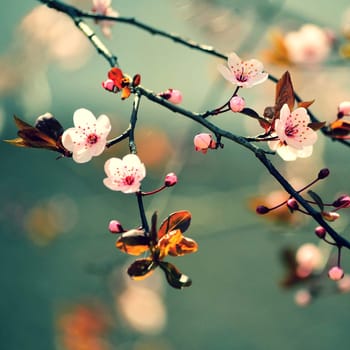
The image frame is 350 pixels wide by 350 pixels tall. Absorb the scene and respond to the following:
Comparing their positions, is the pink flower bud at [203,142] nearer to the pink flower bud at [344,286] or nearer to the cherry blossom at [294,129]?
the cherry blossom at [294,129]

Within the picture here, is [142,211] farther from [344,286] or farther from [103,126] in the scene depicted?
[344,286]

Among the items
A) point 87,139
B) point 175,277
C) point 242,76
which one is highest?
point 242,76

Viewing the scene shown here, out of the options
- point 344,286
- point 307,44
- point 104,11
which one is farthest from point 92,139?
point 307,44

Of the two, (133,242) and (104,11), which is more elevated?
(104,11)

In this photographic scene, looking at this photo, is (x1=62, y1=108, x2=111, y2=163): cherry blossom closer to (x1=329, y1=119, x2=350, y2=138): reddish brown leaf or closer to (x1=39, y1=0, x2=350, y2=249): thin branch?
(x1=39, y1=0, x2=350, y2=249): thin branch

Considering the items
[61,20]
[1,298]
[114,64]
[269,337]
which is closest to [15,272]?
[1,298]

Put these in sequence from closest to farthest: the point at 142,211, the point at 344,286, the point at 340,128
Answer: the point at 142,211 → the point at 340,128 → the point at 344,286

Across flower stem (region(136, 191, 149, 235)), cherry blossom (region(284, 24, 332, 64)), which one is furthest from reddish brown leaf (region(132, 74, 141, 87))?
cherry blossom (region(284, 24, 332, 64))

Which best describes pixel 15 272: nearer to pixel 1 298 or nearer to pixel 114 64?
pixel 1 298
